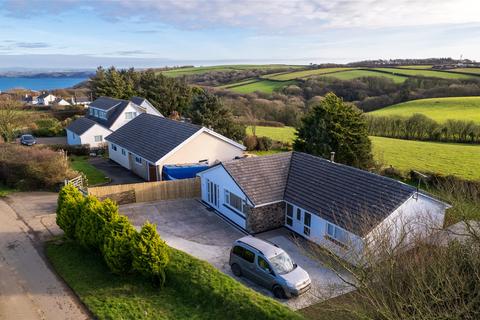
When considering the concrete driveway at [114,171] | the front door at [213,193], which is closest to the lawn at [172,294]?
the front door at [213,193]

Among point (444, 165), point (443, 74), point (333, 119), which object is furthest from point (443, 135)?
point (443, 74)

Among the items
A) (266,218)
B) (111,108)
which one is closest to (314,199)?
(266,218)

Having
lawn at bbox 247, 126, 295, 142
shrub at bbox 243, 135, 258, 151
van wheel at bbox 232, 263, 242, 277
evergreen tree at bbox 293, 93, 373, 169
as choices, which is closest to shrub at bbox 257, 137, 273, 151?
shrub at bbox 243, 135, 258, 151

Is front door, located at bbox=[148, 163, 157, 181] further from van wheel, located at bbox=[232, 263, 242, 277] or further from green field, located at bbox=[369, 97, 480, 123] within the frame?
green field, located at bbox=[369, 97, 480, 123]

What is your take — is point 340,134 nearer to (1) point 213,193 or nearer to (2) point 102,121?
(1) point 213,193

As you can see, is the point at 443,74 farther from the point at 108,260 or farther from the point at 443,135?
the point at 108,260

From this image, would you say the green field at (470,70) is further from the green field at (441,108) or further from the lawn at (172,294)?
the lawn at (172,294)
